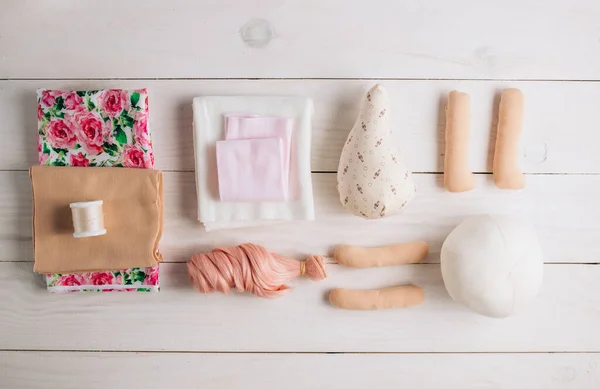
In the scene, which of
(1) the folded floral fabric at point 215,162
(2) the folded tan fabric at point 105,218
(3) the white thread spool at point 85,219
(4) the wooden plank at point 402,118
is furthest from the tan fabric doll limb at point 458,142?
(3) the white thread spool at point 85,219

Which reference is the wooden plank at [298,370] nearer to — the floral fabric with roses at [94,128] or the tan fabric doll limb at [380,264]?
the tan fabric doll limb at [380,264]

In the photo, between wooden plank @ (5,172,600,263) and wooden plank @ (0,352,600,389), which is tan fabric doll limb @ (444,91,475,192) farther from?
wooden plank @ (0,352,600,389)

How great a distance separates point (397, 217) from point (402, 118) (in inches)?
7.4

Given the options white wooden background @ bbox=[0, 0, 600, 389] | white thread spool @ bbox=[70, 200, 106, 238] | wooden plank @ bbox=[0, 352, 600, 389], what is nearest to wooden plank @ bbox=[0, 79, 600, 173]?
white wooden background @ bbox=[0, 0, 600, 389]

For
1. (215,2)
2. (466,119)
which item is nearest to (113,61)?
(215,2)

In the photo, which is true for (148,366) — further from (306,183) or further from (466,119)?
(466,119)

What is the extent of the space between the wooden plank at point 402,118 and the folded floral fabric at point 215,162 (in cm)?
Result: 4

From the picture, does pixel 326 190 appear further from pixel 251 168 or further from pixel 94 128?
pixel 94 128

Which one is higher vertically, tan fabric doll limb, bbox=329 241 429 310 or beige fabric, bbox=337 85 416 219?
beige fabric, bbox=337 85 416 219

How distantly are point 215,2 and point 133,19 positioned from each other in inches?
6.1

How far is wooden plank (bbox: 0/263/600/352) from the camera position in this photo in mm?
1003

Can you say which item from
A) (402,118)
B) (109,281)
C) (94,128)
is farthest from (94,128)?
(402,118)

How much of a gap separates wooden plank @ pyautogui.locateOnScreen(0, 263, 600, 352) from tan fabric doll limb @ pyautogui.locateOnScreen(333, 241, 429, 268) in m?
0.04

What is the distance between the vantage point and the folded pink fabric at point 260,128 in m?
0.92
